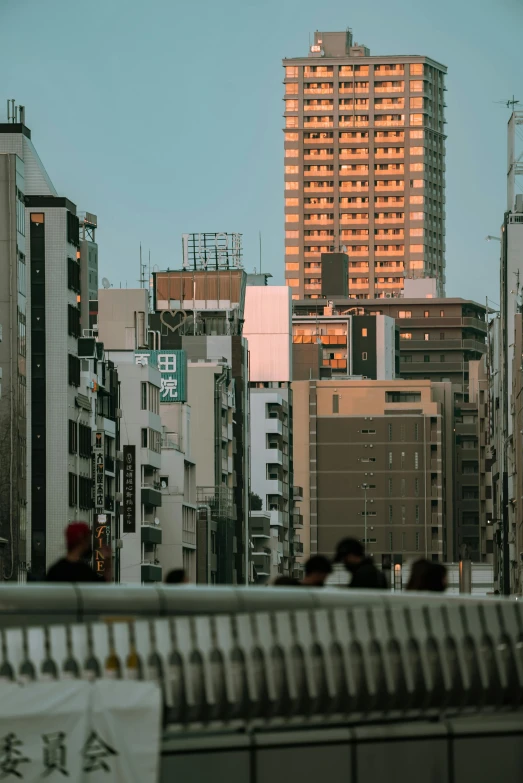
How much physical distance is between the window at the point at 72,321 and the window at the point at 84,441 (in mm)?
5734

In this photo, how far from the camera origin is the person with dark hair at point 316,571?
19266 mm

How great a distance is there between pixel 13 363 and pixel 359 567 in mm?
83007

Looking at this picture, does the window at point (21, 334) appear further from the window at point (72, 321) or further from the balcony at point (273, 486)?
the balcony at point (273, 486)

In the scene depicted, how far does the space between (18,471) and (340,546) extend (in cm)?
8278

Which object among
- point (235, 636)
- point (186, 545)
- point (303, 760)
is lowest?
point (186, 545)

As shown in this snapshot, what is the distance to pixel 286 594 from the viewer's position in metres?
17.4

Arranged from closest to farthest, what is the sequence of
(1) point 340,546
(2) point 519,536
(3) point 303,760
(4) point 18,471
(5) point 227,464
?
(3) point 303,760 → (1) point 340,546 → (4) point 18,471 → (2) point 519,536 → (5) point 227,464

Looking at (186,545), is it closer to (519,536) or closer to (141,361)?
(141,361)

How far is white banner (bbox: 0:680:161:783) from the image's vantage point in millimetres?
15836

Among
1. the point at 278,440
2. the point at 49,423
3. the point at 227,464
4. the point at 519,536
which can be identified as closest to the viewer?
the point at 49,423

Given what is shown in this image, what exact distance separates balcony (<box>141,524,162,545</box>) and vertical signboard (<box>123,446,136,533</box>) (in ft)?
8.75

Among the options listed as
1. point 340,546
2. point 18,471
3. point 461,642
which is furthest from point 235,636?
point 18,471

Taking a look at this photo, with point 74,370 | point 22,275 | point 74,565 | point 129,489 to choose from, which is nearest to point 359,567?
point 74,565

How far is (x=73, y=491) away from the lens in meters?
111
